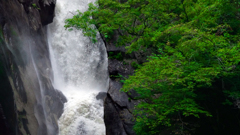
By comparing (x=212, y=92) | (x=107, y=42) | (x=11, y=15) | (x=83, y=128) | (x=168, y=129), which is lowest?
(x=83, y=128)

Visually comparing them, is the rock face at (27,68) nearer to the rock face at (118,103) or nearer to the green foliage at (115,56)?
the rock face at (118,103)

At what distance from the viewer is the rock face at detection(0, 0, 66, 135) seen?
→ 21.4 feet

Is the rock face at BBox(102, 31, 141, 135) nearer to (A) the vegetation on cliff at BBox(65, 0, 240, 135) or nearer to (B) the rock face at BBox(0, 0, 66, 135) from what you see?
(A) the vegetation on cliff at BBox(65, 0, 240, 135)

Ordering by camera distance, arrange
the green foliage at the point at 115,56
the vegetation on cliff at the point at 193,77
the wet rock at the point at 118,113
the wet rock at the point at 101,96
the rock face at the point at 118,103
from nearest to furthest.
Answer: the vegetation on cliff at the point at 193,77
the wet rock at the point at 118,113
the rock face at the point at 118,103
the green foliage at the point at 115,56
the wet rock at the point at 101,96

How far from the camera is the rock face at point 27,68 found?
652 cm

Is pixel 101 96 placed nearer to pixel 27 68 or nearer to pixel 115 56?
pixel 115 56

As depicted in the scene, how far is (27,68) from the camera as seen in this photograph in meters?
8.53

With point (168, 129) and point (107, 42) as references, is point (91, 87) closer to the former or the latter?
point (107, 42)

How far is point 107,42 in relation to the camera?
1288 centimetres

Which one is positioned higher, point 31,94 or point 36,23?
point 36,23

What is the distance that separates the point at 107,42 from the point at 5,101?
333 inches

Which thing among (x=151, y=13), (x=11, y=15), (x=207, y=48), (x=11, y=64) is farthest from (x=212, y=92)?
(x=11, y=15)

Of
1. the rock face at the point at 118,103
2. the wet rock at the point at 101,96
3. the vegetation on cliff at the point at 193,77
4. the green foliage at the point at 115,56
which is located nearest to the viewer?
the vegetation on cliff at the point at 193,77

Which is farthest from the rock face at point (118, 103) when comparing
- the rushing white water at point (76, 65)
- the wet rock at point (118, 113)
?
the rushing white water at point (76, 65)
